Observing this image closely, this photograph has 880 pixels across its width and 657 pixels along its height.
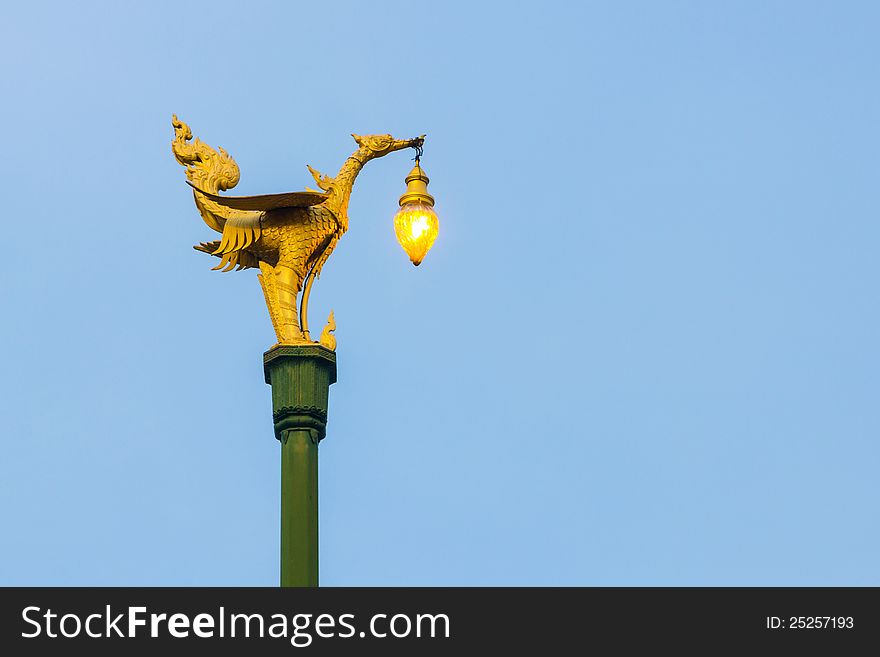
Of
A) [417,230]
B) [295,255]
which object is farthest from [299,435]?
[417,230]

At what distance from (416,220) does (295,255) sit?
52.1 inches

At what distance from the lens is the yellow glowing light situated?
825 inches

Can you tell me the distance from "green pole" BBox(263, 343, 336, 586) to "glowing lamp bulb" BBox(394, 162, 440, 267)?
1.67 meters

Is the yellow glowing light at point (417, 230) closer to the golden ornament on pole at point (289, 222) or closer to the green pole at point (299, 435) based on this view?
the golden ornament on pole at point (289, 222)

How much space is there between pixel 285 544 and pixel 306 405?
1.32m

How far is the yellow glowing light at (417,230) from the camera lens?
21.0m

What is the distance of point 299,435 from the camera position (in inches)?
760

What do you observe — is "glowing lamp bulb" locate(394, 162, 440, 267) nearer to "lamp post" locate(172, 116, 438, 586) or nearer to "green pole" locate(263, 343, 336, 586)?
"lamp post" locate(172, 116, 438, 586)

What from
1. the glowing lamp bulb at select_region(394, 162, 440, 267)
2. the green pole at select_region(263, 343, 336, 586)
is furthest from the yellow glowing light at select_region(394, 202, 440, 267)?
the green pole at select_region(263, 343, 336, 586)

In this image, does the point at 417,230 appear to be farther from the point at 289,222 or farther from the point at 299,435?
the point at 299,435

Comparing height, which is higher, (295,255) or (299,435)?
(295,255)

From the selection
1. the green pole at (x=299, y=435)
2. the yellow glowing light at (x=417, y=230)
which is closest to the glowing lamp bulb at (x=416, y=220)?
the yellow glowing light at (x=417, y=230)
